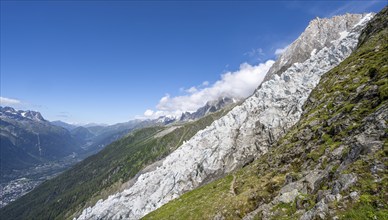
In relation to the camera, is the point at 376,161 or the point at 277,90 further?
the point at 277,90

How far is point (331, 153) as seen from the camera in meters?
35.8

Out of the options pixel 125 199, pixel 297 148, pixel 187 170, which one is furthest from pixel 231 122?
pixel 297 148

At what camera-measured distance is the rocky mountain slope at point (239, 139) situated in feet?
472

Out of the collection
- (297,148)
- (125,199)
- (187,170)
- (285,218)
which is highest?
(297,148)

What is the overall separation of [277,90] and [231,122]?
120ft

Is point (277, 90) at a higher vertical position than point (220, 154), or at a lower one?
higher

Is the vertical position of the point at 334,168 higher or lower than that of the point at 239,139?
higher

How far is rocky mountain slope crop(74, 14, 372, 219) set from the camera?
144m

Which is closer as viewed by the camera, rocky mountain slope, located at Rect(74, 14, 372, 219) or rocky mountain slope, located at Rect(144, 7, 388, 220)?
rocky mountain slope, located at Rect(144, 7, 388, 220)

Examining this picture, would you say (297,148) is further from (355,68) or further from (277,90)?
(277,90)

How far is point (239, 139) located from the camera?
158m

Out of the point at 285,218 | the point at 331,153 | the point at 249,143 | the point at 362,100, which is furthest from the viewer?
the point at 249,143

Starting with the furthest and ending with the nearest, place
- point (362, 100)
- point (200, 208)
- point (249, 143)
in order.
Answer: point (249, 143) → point (200, 208) → point (362, 100)

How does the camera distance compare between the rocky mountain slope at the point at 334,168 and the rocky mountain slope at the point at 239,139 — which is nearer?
the rocky mountain slope at the point at 334,168
